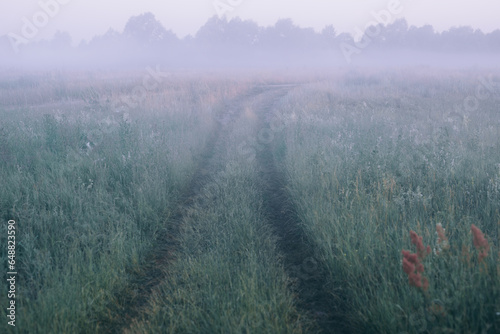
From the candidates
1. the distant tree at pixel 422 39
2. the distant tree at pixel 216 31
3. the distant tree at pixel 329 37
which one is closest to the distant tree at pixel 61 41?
the distant tree at pixel 216 31

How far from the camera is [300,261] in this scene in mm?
4031

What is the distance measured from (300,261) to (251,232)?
0.68m

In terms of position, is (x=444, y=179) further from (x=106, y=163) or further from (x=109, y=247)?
(x=106, y=163)

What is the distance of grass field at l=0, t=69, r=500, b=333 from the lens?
277cm

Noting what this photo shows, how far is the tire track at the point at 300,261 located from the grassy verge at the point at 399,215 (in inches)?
5.6

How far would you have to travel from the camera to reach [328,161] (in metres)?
6.08

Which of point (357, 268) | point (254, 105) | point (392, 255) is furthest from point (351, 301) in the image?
point (254, 105)

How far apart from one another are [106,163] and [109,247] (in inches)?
110

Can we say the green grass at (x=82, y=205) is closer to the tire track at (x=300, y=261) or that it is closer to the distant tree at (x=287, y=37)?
the tire track at (x=300, y=261)

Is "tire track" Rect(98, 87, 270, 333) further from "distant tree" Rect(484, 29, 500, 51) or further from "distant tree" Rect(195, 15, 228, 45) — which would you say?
"distant tree" Rect(484, 29, 500, 51)

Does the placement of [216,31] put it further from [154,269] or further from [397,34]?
[154,269]

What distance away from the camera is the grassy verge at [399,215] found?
253 cm

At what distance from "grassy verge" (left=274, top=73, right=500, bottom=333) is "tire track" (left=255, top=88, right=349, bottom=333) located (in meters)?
0.14

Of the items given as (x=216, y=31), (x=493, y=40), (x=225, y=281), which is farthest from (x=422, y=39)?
(x=225, y=281)
